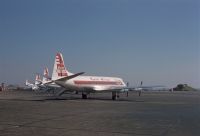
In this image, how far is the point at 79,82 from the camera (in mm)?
51250

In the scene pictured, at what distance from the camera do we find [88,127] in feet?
49.7

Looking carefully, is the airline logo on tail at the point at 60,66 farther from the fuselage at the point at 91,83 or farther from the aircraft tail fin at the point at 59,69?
the fuselage at the point at 91,83

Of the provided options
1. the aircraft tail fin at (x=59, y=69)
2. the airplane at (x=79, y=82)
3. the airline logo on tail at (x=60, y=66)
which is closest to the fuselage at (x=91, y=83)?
the airplane at (x=79, y=82)

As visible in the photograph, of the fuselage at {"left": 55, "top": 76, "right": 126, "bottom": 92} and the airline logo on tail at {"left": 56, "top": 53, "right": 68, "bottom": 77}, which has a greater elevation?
the airline logo on tail at {"left": 56, "top": 53, "right": 68, "bottom": 77}

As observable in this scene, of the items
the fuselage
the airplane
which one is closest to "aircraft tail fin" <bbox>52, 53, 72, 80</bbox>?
the airplane

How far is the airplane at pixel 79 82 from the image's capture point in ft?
160

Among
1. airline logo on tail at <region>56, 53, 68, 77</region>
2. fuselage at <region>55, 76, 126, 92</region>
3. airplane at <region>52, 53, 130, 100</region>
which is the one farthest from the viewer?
fuselage at <region>55, 76, 126, 92</region>

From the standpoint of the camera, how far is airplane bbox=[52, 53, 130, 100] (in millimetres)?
48656

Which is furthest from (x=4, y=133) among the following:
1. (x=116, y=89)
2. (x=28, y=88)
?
(x=28, y=88)

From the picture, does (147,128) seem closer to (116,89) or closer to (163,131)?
(163,131)

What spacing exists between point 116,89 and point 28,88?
95.3 metres

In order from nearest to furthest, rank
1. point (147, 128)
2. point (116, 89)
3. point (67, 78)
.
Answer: point (147, 128)
point (67, 78)
point (116, 89)

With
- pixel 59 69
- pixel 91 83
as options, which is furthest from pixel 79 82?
pixel 59 69

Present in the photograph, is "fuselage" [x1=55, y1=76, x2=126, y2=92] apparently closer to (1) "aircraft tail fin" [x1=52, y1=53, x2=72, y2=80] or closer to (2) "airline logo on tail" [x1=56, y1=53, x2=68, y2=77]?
(1) "aircraft tail fin" [x1=52, y1=53, x2=72, y2=80]
